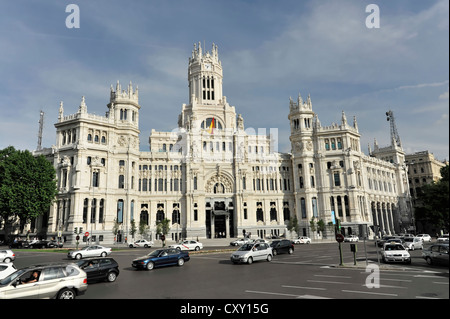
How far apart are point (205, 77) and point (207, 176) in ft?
104

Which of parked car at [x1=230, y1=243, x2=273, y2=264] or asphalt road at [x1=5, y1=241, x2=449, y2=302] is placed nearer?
asphalt road at [x1=5, y1=241, x2=449, y2=302]

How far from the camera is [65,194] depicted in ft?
192

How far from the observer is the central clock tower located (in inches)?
3386

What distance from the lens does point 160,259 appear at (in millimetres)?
23000

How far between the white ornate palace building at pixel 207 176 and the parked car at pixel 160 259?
1552 inches

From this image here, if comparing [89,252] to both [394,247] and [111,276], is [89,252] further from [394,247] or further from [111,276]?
[394,247]

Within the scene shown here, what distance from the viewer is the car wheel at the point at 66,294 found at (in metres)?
12.7

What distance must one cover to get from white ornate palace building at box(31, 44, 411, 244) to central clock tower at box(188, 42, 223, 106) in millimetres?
3888

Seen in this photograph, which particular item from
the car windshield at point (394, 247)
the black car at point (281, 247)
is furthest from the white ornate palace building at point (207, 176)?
the car windshield at point (394, 247)

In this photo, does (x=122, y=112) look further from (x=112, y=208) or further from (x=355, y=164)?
(x=355, y=164)

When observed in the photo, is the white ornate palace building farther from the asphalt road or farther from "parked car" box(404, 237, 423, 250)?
the asphalt road

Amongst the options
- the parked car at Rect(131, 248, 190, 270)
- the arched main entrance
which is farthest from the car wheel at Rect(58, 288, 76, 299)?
the arched main entrance

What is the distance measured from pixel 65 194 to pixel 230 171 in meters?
36.0

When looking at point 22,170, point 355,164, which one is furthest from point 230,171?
point 22,170
